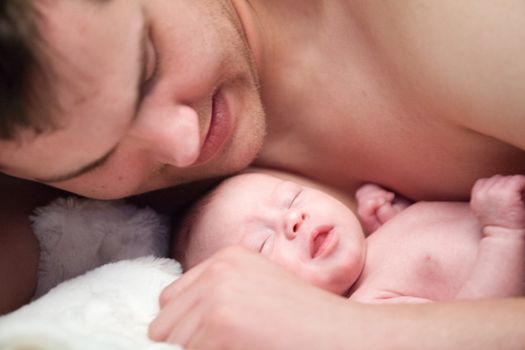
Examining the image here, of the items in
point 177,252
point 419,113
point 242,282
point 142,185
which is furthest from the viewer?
point 177,252

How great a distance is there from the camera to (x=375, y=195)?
1356 mm

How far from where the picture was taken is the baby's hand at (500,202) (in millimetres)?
1061

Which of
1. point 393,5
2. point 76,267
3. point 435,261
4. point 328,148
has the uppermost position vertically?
point 393,5

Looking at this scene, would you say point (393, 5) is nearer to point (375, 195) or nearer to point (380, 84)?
point (380, 84)

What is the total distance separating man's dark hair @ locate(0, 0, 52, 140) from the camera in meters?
0.96

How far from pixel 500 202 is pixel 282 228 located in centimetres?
38

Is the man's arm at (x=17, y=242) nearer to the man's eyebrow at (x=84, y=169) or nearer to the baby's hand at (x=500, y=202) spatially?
the man's eyebrow at (x=84, y=169)

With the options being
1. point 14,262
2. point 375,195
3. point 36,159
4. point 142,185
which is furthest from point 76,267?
point 375,195

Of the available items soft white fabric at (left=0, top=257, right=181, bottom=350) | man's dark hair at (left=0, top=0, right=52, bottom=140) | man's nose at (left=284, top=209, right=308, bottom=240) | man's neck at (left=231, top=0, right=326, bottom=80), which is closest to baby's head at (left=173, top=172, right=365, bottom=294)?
man's nose at (left=284, top=209, right=308, bottom=240)

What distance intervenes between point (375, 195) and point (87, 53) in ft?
1.96

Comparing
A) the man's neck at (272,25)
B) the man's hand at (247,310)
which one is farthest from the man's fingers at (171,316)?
the man's neck at (272,25)

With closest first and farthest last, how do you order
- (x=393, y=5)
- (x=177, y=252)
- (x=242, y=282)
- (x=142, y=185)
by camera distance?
(x=242, y=282) < (x=393, y=5) < (x=142, y=185) < (x=177, y=252)

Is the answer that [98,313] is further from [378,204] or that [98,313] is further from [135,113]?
[378,204]

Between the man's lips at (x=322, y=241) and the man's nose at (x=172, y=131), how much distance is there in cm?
26
